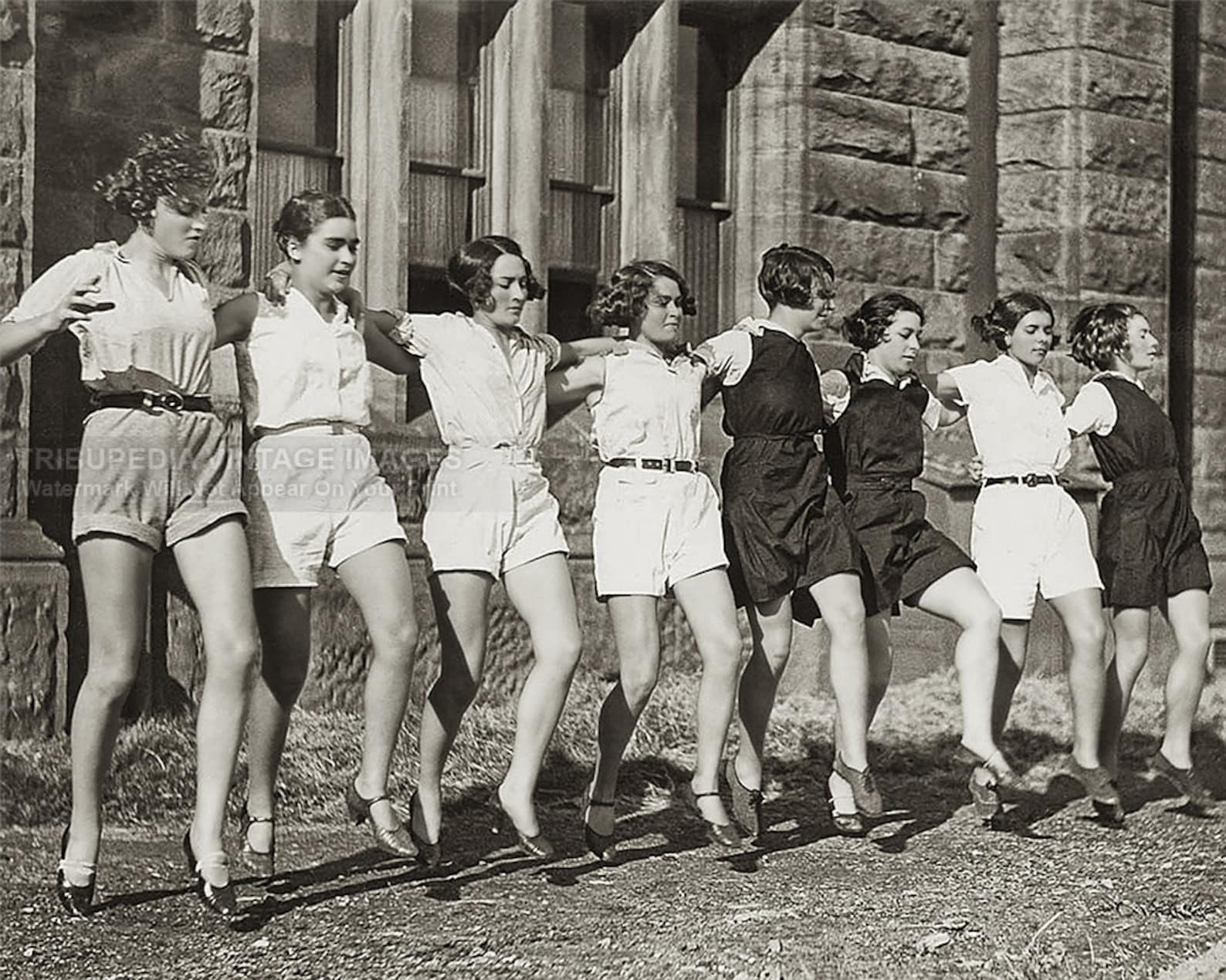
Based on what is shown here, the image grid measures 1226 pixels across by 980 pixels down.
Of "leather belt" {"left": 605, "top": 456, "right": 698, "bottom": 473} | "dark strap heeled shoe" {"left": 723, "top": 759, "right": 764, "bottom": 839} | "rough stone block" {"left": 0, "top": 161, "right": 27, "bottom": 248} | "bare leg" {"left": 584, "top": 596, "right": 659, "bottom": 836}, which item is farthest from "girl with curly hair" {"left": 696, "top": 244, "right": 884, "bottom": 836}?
"rough stone block" {"left": 0, "top": 161, "right": 27, "bottom": 248}

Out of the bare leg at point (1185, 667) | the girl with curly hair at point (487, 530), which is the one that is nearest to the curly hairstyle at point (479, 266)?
the girl with curly hair at point (487, 530)

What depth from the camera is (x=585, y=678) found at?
11.1 m

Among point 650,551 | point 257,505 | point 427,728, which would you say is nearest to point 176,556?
point 257,505

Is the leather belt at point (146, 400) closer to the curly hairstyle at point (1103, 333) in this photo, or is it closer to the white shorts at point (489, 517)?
the white shorts at point (489, 517)

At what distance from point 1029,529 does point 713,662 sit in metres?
1.77

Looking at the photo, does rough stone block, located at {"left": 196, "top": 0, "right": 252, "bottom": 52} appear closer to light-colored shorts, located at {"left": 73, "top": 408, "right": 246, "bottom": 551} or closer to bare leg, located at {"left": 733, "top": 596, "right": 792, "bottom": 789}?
bare leg, located at {"left": 733, "top": 596, "right": 792, "bottom": 789}

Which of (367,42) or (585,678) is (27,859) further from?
(367,42)

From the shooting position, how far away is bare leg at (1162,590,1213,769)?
30.1ft

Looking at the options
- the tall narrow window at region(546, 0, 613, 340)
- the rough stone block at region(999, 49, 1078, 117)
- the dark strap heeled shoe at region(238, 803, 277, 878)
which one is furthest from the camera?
the rough stone block at region(999, 49, 1078, 117)

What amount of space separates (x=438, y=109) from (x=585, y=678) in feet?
9.18

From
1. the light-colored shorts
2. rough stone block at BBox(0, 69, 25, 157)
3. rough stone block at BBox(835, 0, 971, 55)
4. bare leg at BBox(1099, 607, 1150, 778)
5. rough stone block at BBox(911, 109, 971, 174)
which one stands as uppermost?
rough stone block at BBox(835, 0, 971, 55)

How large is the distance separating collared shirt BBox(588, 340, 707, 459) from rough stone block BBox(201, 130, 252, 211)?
9.46 feet

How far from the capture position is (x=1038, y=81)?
13.7 m

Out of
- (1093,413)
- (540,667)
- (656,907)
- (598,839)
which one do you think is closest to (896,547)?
(1093,413)
